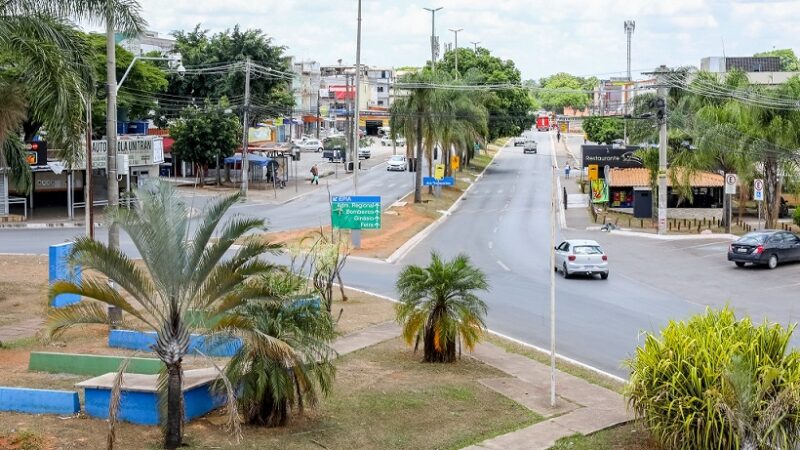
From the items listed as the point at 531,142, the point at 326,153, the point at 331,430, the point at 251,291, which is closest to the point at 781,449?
the point at 331,430

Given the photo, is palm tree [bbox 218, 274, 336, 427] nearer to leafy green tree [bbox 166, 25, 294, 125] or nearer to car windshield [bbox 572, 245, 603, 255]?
car windshield [bbox 572, 245, 603, 255]

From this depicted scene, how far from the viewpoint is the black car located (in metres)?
35.9

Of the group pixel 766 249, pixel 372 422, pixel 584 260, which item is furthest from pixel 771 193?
pixel 372 422

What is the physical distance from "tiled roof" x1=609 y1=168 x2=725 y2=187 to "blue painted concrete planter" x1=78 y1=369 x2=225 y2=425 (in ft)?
148

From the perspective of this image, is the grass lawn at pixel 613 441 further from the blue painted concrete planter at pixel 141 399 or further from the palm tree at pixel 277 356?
the blue painted concrete planter at pixel 141 399

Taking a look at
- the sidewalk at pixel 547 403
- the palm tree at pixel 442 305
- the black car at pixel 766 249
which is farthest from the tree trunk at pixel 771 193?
the palm tree at pixel 442 305

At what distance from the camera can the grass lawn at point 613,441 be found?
1467cm

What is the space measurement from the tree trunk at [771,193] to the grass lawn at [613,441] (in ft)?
121

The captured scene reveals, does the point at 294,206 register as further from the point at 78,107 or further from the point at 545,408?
the point at 545,408

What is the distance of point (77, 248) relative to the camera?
45.1 feet

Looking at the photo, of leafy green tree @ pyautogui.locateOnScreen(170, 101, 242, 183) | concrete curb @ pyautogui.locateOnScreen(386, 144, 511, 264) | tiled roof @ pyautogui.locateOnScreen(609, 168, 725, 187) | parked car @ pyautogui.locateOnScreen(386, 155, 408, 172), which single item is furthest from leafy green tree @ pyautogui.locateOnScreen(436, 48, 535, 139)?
leafy green tree @ pyautogui.locateOnScreen(170, 101, 242, 183)

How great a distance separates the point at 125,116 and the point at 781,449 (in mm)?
58693

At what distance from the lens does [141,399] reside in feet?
49.2

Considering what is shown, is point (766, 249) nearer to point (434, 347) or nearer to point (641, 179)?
point (434, 347)
